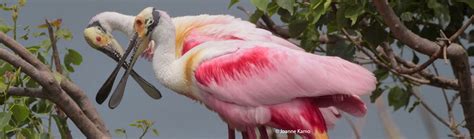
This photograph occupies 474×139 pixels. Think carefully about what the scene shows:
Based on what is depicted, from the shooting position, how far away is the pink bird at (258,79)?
1.96 meters

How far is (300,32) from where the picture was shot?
2.42 meters

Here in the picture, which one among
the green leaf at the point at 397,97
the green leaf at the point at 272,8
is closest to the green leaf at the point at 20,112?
the green leaf at the point at 272,8

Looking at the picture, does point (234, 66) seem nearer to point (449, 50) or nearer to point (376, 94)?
point (449, 50)

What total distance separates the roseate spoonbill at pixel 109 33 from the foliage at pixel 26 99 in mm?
159

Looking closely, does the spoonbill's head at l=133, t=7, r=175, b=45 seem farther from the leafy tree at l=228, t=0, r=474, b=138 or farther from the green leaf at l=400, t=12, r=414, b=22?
the green leaf at l=400, t=12, r=414, b=22

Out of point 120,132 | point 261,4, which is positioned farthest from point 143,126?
point 261,4

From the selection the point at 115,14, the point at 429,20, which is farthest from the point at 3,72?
the point at 429,20

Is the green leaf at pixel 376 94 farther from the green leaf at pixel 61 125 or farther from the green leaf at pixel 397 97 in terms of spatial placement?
the green leaf at pixel 61 125

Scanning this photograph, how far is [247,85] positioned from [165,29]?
0.65ft

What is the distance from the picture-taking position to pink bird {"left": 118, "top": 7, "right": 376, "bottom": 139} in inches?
77.0

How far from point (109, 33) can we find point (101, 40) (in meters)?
0.02

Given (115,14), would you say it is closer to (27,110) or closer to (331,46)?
(27,110)

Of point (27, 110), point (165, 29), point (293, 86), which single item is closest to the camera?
point (293, 86)

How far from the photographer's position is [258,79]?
78.8 inches
